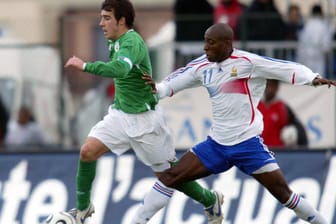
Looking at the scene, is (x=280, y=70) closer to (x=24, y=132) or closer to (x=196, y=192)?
(x=196, y=192)

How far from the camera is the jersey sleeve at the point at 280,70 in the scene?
1363 centimetres

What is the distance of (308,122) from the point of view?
61.7ft

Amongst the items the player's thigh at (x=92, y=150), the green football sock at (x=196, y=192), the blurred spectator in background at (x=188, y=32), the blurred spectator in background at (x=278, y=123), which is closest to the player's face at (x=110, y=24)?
the player's thigh at (x=92, y=150)

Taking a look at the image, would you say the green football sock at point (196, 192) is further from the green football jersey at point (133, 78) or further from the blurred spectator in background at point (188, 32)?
the blurred spectator in background at point (188, 32)

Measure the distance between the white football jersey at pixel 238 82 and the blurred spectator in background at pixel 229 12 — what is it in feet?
17.0

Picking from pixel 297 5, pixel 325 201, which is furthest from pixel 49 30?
pixel 325 201

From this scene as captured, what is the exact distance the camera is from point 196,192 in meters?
14.4

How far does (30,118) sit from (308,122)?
3.44m

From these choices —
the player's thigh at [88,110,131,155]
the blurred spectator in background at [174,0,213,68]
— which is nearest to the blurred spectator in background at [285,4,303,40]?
the blurred spectator in background at [174,0,213,68]

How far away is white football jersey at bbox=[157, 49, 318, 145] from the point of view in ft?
44.8

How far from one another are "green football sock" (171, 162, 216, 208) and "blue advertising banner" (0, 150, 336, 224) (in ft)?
4.92

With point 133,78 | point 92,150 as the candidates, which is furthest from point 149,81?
point 92,150

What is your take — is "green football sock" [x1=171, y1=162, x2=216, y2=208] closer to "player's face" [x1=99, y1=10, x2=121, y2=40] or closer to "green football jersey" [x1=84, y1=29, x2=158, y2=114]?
"green football jersey" [x1=84, y1=29, x2=158, y2=114]

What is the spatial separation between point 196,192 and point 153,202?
510 millimetres
